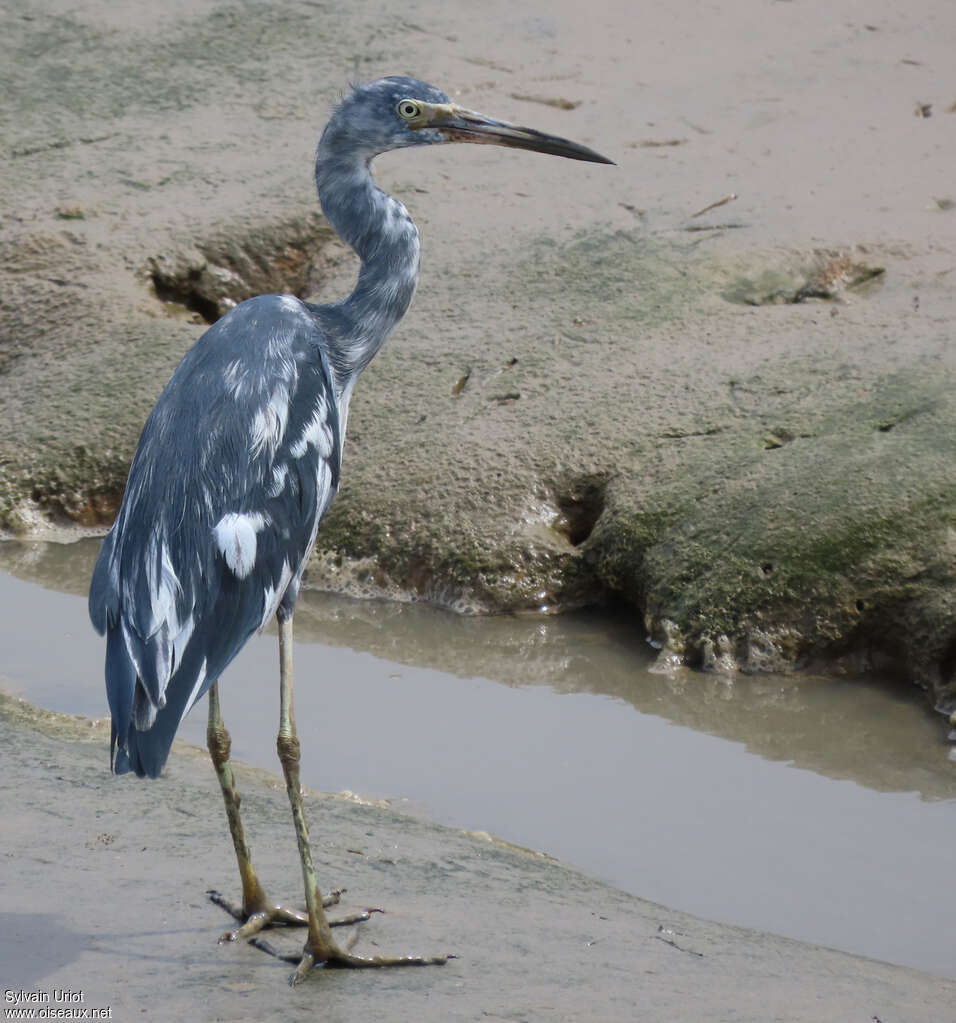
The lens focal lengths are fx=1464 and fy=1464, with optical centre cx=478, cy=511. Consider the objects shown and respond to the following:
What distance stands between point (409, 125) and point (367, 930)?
83.1 inches

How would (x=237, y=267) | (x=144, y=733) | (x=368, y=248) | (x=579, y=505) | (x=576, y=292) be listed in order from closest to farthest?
(x=144, y=733) → (x=368, y=248) → (x=579, y=505) → (x=576, y=292) → (x=237, y=267)

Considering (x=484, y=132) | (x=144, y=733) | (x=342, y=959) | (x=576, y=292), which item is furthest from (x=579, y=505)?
(x=144, y=733)

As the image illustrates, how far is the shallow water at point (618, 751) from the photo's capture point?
3926mm

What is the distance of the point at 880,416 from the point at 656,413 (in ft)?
2.95

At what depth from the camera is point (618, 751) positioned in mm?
4715

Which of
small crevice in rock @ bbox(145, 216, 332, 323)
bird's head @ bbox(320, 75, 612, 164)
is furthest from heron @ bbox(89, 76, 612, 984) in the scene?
small crevice in rock @ bbox(145, 216, 332, 323)

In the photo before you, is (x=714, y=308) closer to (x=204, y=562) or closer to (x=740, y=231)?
(x=740, y=231)

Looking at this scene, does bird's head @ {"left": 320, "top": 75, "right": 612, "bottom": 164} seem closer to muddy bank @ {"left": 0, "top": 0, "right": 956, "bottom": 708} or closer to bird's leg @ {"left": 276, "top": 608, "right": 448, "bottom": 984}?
bird's leg @ {"left": 276, "top": 608, "right": 448, "bottom": 984}

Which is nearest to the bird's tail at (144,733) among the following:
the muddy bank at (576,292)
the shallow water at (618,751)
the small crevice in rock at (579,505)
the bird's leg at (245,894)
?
the bird's leg at (245,894)

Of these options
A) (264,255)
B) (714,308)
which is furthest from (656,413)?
(264,255)

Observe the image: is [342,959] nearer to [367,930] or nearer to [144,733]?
[367,930]

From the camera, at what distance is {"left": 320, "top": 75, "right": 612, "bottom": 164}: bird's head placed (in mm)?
3916

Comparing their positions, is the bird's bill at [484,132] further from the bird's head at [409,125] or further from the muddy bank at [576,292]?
the muddy bank at [576,292]

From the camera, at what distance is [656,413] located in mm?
6027
